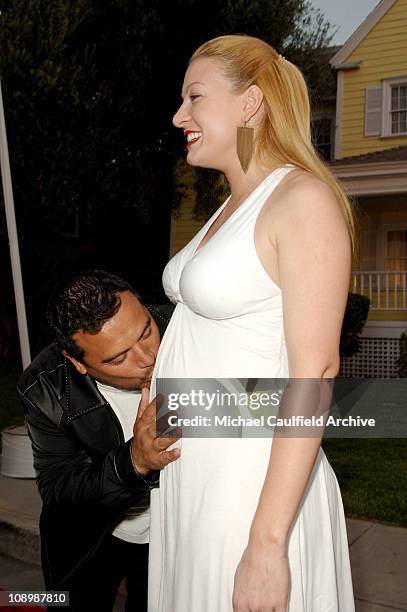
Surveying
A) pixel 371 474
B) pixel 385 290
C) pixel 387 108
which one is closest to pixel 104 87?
pixel 387 108

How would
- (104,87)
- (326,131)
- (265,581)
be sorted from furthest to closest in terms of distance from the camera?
(326,131) → (104,87) → (265,581)

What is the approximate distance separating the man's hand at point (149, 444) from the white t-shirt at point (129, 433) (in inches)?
19.0

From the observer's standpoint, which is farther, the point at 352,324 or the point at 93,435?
the point at 352,324

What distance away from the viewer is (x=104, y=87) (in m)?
11.8

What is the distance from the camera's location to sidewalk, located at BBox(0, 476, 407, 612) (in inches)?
133

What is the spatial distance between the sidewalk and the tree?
7.30 m

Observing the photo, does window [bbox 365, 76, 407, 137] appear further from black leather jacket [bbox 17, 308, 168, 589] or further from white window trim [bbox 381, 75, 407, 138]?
black leather jacket [bbox 17, 308, 168, 589]

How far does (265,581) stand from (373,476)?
15.8 ft

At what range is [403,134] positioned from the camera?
14711mm

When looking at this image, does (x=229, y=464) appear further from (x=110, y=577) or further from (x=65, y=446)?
(x=110, y=577)

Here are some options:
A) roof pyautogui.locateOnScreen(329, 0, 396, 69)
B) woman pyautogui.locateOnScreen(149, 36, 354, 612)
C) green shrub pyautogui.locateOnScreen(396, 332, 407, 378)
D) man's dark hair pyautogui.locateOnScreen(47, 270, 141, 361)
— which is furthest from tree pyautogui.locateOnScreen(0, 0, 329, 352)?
woman pyautogui.locateOnScreen(149, 36, 354, 612)

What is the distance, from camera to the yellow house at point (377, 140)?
13.8 metres

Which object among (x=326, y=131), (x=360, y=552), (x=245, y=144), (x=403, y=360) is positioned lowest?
(x=403, y=360)

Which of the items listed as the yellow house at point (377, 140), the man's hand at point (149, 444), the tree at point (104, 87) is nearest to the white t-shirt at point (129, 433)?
the man's hand at point (149, 444)
